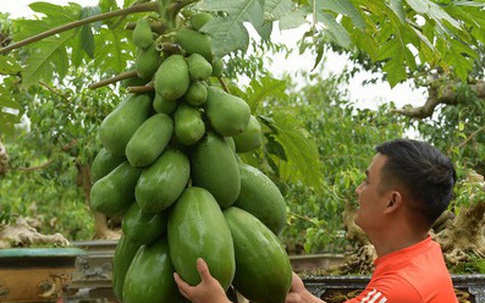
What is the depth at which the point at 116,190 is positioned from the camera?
5.84ft

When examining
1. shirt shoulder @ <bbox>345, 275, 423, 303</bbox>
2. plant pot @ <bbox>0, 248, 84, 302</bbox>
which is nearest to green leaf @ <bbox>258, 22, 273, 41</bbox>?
shirt shoulder @ <bbox>345, 275, 423, 303</bbox>

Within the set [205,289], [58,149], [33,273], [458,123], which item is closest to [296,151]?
[205,289]

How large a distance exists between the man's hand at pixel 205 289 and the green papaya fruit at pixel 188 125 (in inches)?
12.0

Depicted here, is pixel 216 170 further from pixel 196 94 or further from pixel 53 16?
pixel 53 16

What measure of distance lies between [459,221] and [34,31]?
3070mm

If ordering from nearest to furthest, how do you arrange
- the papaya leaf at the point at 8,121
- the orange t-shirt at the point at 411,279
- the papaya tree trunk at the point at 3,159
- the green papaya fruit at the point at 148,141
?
1. the green papaya fruit at the point at 148,141
2. the orange t-shirt at the point at 411,279
3. the papaya leaf at the point at 8,121
4. the papaya tree trunk at the point at 3,159

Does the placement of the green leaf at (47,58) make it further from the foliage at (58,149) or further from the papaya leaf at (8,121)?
the foliage at (58,149)

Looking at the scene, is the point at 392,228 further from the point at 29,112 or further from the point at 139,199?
the point at 29,112

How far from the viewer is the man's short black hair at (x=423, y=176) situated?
2.19m

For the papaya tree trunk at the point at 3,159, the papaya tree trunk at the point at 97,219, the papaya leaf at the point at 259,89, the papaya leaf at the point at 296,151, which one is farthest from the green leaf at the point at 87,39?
the papaya tree trunk at the point at 97,219

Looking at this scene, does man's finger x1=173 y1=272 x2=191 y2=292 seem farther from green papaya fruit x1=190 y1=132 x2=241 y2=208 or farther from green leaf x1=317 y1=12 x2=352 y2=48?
green leaf x1=317 y1=12 x2=352 y2=48

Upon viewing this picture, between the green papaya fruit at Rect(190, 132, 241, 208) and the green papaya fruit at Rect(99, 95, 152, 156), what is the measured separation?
16 centimetres

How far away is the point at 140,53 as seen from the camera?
74.8 inches

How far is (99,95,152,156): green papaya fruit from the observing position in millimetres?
1798
